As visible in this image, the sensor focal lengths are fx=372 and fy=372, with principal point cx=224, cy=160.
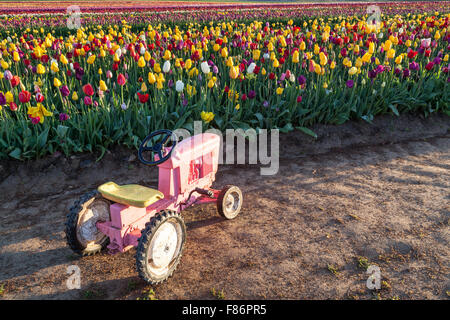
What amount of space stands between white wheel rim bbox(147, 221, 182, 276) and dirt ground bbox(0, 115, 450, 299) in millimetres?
161

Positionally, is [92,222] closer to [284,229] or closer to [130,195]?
[130,195]

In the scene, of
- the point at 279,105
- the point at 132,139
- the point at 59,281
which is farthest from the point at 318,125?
the point at 59,281

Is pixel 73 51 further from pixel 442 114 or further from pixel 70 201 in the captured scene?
pixel 442 114

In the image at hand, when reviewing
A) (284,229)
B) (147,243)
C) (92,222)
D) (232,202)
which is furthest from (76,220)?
(284,229)

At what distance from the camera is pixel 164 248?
2.68 metres

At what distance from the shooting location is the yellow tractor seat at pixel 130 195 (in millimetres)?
2566

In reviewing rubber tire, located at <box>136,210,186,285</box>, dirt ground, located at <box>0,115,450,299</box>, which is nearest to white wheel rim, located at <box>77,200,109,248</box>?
dirt ground, located at <box>0,115,450,299</box>

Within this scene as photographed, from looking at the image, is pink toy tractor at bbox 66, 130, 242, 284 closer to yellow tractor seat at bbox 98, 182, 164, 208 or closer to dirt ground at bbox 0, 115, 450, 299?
yellow tractor seat at bbox 98, 182, 164, 208

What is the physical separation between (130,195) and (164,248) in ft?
1.48

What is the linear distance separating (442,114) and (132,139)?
16.5 ft

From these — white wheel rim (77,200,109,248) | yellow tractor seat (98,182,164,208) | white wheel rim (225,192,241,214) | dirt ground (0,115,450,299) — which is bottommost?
dirt ground (0,115,450,299)

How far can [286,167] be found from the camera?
4691mm

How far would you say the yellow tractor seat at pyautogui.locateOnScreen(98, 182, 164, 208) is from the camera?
2.57 m

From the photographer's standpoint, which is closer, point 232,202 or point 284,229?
point 284,229
